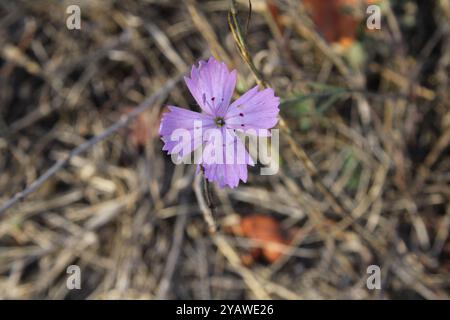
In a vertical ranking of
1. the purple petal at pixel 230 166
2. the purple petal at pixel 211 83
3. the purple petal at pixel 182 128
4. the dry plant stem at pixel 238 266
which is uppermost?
the purple petal at pixel 211 83

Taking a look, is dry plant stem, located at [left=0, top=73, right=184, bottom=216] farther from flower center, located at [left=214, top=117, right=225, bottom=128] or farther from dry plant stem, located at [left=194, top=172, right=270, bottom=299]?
dry plant stem, located at [left=194, top=172, right=270, bottom=299]

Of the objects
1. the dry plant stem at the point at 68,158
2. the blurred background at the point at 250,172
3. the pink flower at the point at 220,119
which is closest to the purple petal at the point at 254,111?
the pink flower at the point at 220,119

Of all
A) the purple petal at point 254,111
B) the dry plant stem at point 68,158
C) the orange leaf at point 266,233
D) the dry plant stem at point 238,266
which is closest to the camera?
the purple petal at point 254,111

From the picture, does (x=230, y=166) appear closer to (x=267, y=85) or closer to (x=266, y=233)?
(x=267, y=85)

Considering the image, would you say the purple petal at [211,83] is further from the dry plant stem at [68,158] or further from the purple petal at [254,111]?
the dry plant stem at [68,158]

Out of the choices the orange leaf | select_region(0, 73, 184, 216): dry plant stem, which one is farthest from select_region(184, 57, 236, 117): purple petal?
the orange leaf

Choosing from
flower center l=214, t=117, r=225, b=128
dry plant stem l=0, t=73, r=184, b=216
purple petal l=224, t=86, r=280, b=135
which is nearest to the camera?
purple petal l=224, t=86, r=280, b=135

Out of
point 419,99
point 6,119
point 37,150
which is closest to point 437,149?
point 419,99
